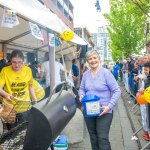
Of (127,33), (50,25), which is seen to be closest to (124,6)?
(127,33)

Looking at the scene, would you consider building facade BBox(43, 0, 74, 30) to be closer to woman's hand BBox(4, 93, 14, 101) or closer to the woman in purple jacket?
the woman in purple jacket

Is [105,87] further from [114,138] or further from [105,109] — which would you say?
[114,138]

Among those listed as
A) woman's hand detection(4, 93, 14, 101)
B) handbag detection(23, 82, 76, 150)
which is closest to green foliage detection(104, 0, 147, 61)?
woman's hand detection(4, 93, 14, 101)

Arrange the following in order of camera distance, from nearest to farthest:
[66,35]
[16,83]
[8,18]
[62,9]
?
[8,18] < [16,83] < [66,35] < [62,9]

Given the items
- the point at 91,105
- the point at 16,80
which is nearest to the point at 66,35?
the point at 16,80

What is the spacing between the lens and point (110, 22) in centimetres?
3275

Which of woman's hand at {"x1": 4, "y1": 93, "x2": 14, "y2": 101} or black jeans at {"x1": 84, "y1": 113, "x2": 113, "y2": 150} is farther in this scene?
black jeans at {"x1": 84, "y1": 113, "x2": 113, "y2": 150}

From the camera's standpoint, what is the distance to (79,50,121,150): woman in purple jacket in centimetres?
389

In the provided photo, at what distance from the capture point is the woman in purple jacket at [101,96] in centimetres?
389

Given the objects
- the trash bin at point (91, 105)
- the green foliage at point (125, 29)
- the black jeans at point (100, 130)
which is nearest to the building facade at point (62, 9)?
the green foliage at point (125, 29)

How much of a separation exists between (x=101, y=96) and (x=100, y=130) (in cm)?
46

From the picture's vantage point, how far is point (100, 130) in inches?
154

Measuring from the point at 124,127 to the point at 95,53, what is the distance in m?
3.80

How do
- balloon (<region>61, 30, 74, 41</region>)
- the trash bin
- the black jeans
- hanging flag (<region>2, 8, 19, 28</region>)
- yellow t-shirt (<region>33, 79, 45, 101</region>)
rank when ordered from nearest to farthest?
hanging flag (<region>2, 8, 19, 28</region>) → the trash bin → the black jeans → yellow t-shirt (<region>33, 79, 45, 101</region>) → balloon (<region>61, 30, 74, 41</region>)
